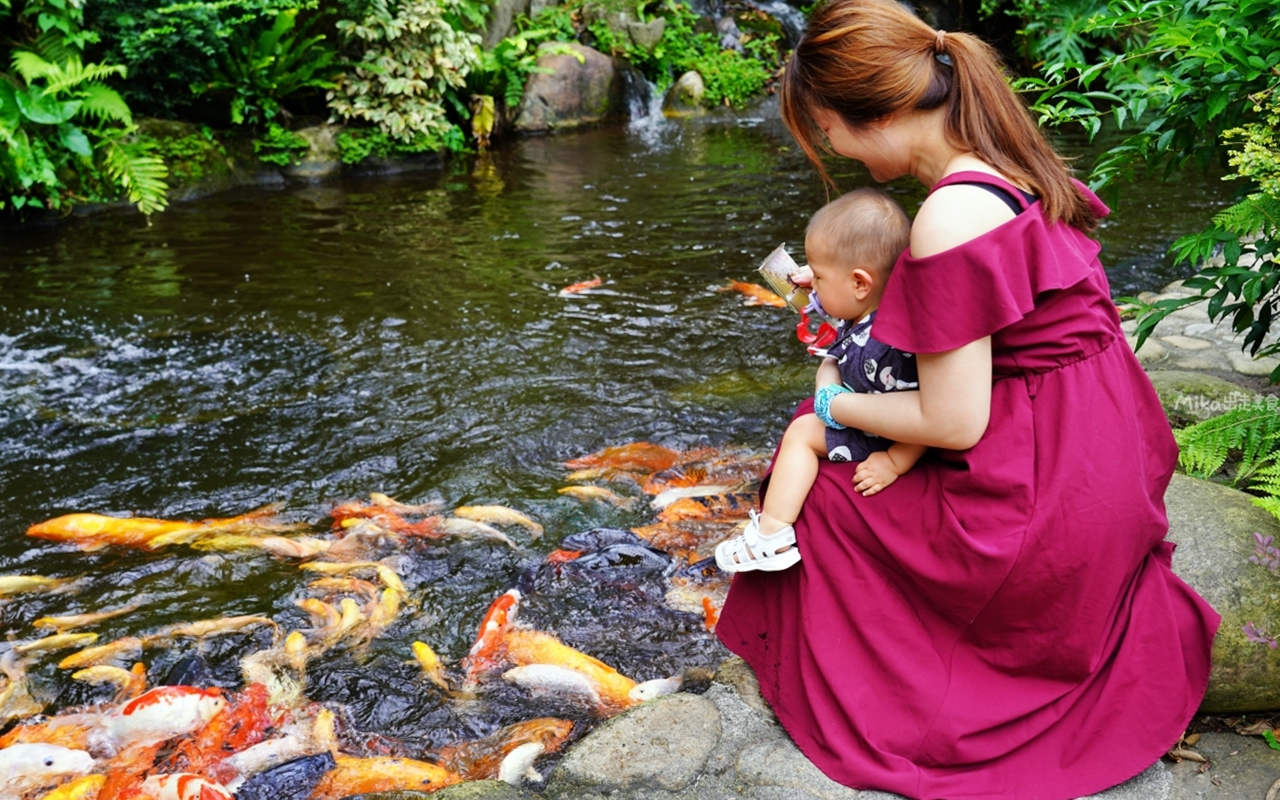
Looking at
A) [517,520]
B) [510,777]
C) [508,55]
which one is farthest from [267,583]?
[508,55]

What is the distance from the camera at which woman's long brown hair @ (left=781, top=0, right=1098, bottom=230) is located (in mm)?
2377

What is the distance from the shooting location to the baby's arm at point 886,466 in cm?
251

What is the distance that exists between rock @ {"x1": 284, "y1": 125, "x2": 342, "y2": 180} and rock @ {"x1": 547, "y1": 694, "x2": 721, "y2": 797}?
10995mm

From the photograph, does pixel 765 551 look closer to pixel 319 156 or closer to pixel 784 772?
pixel 784 772

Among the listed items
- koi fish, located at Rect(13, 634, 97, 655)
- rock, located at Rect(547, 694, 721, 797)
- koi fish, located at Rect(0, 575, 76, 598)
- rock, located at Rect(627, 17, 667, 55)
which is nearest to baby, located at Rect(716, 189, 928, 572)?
rock, located at Rect(547, 694, 721, 797)

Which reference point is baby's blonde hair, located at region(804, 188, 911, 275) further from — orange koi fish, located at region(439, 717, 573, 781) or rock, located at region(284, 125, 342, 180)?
rock, located at region(284, 125, 342, 180)

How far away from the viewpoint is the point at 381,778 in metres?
3.16

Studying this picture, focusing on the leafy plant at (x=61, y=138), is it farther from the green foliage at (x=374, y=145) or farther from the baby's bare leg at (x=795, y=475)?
the baby's bare leg at (x=795, y=475)

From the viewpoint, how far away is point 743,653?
287 cm

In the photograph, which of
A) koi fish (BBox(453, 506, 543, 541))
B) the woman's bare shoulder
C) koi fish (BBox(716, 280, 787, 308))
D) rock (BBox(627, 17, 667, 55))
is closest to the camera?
the woman's bare shoulder

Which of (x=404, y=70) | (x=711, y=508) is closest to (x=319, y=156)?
(x=404, y=70)

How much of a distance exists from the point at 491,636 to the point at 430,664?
251mm

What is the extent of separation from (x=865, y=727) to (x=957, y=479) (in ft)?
2.10

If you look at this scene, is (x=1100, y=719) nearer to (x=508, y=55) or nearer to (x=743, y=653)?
(x=743, y=653)
